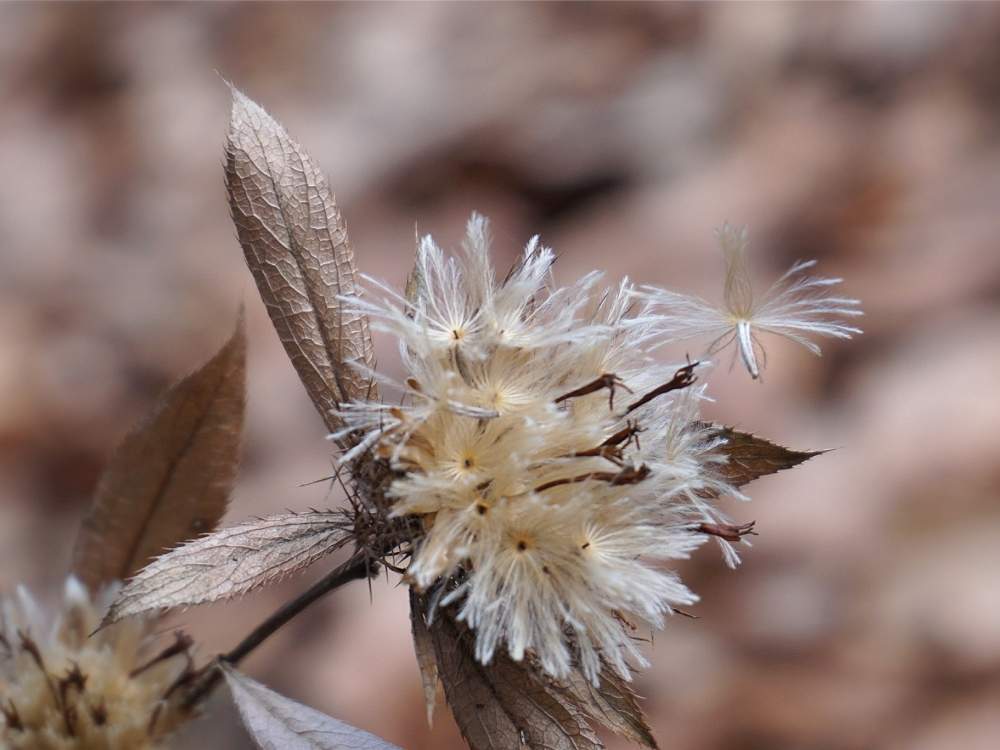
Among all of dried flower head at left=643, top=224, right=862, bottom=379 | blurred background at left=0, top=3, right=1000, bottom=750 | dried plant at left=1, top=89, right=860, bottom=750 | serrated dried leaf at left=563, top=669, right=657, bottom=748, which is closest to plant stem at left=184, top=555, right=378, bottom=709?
dried plant at left=1, top=89, right=860, bottom=750

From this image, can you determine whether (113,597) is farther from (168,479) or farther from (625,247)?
(625,247)

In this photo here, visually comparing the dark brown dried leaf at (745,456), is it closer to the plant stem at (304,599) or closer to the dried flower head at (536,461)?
the dried flower head at (536,461)

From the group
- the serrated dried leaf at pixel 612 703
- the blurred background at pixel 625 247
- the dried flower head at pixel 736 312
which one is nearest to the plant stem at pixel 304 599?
the serrated dried leaf at pixel 612 703

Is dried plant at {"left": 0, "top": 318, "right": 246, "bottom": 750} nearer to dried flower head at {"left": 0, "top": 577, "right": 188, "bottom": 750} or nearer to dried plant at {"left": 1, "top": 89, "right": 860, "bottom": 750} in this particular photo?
dried flower head at {"left": 0, "top": 577, "right": 188, "bottom": 750}

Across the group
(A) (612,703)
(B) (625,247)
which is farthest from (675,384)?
(B) (625,247)

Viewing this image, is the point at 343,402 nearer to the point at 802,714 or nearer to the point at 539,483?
the point at 539,483

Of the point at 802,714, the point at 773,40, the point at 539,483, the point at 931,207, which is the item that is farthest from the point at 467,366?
the point at 773,40
